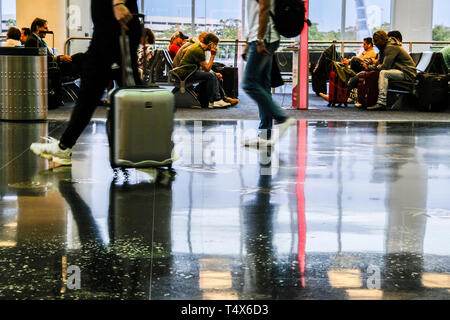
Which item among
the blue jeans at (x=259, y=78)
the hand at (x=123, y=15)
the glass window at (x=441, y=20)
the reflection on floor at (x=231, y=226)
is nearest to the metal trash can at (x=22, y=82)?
the reflection on floor at (x=231, y=226)

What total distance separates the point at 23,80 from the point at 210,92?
3863 millimetres

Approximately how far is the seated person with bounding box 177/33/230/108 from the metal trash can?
3.14m

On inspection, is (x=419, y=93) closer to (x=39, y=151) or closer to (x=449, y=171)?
(x=449, y=171)

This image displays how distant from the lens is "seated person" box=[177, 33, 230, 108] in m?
11.9

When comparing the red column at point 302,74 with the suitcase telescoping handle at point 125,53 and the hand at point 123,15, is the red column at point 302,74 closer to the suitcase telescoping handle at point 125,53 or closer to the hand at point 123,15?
the suitcase telescoping handle at point 125,53

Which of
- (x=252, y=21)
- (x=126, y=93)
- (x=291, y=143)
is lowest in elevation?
(x=291, y=143)

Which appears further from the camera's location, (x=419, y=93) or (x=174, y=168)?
(x=419, y=93)

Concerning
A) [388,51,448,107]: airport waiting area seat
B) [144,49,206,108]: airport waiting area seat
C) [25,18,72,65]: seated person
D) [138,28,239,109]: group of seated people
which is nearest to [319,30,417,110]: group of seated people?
[388,51,448,107]: airport waiting area seat

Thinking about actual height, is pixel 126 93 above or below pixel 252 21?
below

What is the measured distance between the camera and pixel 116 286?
2.72 metres

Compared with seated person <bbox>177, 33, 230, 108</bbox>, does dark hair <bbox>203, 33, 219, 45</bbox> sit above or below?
above

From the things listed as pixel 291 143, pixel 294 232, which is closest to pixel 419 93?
pixel 291 143

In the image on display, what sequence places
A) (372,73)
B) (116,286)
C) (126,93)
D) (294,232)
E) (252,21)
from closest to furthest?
(116,286)
(294,232)
(126,93)
(252,21)
(372,73)

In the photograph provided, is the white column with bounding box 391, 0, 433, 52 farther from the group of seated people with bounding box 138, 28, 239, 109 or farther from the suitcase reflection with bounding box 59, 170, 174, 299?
the suitcase reflection with bounding box 59, 170, 174, 299
